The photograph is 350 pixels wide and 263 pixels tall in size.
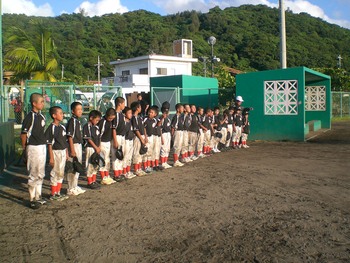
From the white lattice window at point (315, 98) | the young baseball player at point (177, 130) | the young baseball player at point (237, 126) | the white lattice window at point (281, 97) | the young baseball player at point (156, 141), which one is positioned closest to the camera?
the young baseball player at point (156, 141)

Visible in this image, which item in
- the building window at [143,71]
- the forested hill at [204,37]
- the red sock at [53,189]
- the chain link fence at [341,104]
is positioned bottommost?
the red sock at [53,189]

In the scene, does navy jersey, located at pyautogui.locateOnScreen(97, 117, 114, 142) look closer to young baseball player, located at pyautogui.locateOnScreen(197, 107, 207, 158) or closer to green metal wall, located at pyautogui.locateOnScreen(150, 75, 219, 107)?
young baseball player, located at pyautogui.locateOnScreen(197, 107, 207, 158)

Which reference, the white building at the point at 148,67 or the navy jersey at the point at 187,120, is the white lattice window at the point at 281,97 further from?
the white building at the point at 148,67

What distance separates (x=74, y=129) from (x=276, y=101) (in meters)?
10.8

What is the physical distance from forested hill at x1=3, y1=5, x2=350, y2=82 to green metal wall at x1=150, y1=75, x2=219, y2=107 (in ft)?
103

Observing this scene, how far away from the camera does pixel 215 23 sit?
69000 mm

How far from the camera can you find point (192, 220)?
5652 mm

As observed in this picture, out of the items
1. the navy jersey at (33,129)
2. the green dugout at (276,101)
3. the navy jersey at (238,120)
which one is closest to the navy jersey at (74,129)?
the navy jersey at (33,129)

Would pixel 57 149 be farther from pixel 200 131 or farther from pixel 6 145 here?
pixel 200 131

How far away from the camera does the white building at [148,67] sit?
3538 cm

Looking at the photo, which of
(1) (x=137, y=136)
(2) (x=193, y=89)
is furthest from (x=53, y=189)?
(2) (x=193, y=89)

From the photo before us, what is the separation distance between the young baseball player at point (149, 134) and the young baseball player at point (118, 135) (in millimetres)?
1016

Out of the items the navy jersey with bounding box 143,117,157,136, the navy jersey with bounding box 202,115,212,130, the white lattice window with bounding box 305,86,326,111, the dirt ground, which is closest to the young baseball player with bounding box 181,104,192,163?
the navy jersey with bounding box 202,115,212,130

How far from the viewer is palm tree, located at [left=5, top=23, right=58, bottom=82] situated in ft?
57.9
